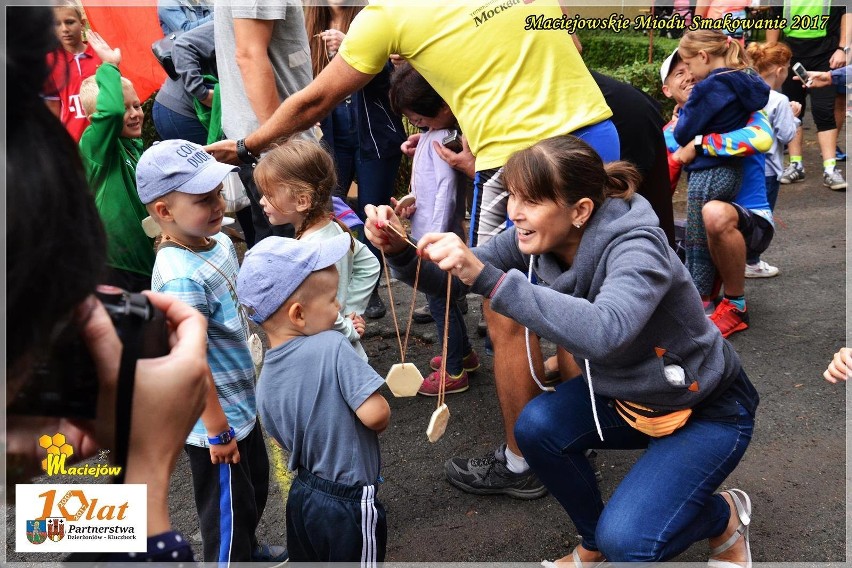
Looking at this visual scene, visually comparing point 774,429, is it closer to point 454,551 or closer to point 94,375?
point 454,551

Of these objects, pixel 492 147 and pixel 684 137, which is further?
pixel 684 137

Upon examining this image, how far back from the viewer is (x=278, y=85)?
3.60 meters

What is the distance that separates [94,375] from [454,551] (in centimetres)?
199

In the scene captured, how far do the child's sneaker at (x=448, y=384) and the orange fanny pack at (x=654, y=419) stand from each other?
1.55 meters

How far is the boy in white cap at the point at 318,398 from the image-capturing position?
2.20 meters

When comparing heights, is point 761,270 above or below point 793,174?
below

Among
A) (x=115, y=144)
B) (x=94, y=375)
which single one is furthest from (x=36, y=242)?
(x=115, y=144)

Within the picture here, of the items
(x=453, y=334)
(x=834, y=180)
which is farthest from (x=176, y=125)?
(x=834, y=180)

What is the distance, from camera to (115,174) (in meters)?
3.37

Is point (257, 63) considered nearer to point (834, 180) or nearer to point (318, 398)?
point (318, 398)

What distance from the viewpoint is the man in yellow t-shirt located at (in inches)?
108

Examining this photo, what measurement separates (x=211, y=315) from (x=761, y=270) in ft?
12.9

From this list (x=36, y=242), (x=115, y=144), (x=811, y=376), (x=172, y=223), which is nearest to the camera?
(x=36, y=242)

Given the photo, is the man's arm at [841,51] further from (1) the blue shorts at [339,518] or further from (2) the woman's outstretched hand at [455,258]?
(1) the blue shorts at [339,518]
